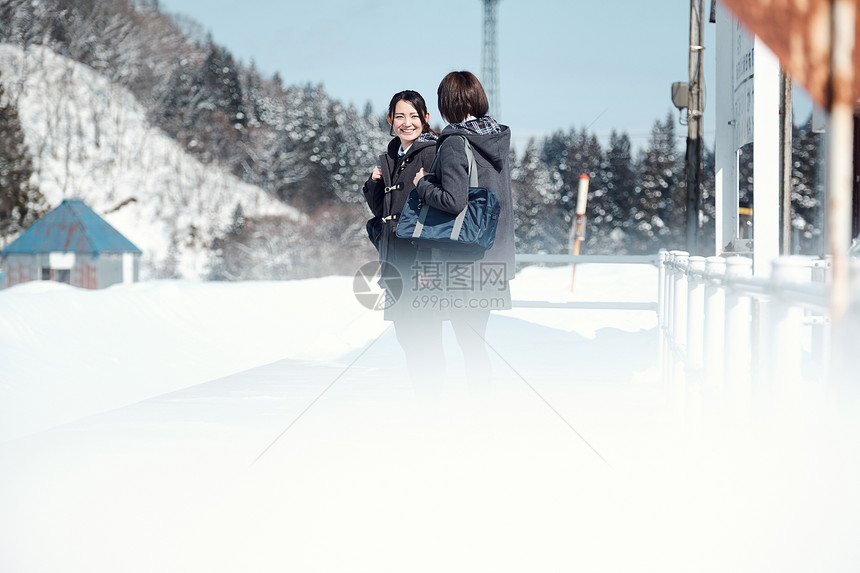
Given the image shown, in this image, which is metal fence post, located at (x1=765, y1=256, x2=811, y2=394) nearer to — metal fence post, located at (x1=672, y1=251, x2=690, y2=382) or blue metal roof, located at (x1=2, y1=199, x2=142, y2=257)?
metal fence post, located at (x1=672, y1=251, x2=690, y2=382)

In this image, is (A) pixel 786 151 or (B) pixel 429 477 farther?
(A) pixel 786 151

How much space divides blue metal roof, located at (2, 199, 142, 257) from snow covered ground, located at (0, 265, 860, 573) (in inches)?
1009

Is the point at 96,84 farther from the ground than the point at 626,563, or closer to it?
farther from the ground

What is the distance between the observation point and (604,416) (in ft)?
14.1

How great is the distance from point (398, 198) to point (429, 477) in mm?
1203

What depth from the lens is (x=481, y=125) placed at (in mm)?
3537

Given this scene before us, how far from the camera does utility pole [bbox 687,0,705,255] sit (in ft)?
35.1

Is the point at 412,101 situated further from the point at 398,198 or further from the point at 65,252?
the point at 65,252

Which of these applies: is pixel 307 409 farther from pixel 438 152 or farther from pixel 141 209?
pixel 141 209

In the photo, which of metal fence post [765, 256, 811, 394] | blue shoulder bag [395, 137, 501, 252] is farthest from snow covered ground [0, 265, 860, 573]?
blue shoulder bag [395, 137, 501, 252]

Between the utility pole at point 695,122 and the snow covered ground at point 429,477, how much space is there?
584 centimetres

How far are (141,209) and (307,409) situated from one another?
1879 inches

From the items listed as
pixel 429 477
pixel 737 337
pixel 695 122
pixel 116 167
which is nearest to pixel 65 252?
pixel 116 167

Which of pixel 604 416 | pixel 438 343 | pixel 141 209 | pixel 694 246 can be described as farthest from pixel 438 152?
pixel 141 209
